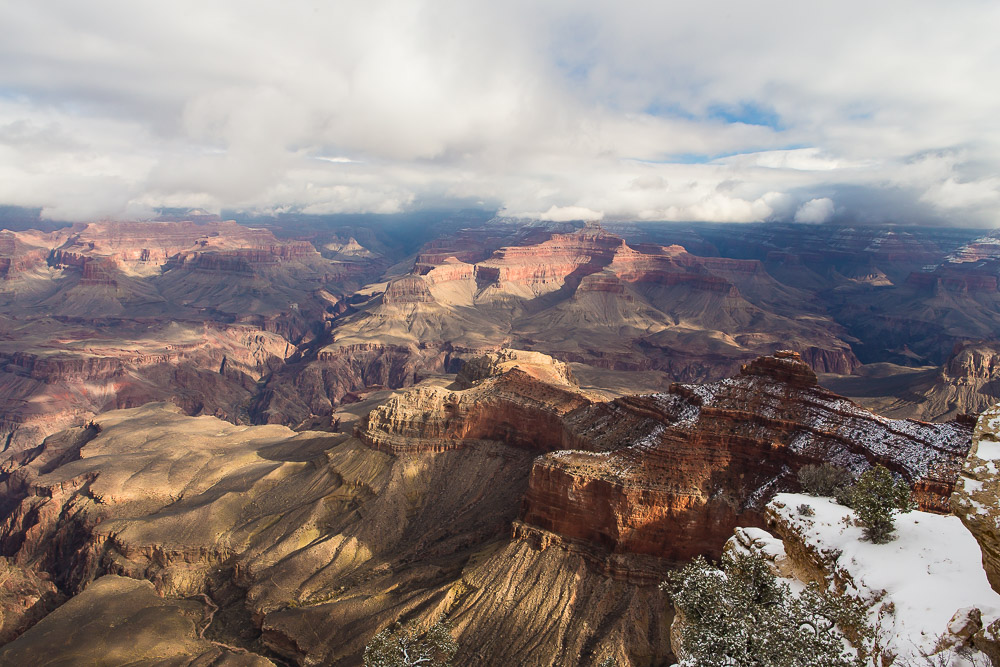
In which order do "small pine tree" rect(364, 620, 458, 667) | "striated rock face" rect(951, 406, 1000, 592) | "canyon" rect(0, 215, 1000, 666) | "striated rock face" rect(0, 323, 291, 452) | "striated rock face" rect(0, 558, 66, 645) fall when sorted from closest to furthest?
"striated rock face" rect(951, 406, 1000, 592)
"small pine tree" rect(364, 620, 458, 667)
"canyon" rect(0, 215, 1000, 666)
"striated rock face" rect(0, 558, 66, 645)
"striated rock face" rect(0, 323, 291, 452)

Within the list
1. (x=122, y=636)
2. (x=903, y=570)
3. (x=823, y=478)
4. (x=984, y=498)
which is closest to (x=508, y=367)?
(x=823, y=478)

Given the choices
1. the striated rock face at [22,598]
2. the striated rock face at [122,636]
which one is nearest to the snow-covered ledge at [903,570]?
the striated rock face at [122,636]

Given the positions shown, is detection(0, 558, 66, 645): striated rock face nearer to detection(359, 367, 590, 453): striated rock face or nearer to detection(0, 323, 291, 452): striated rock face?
detection(359, 367, 590, 453): striated rock face

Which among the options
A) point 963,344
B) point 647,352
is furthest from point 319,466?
point 963,344

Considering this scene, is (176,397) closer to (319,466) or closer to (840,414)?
(319,466)

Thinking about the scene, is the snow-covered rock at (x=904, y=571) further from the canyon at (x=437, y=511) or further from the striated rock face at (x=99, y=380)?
the striated rock face at (x=99, y=380)

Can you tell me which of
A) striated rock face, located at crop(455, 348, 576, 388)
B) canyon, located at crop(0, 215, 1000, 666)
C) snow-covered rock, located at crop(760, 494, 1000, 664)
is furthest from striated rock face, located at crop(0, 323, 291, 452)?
snow-covered rock, located at crop(760, 494, 1000, 664)
